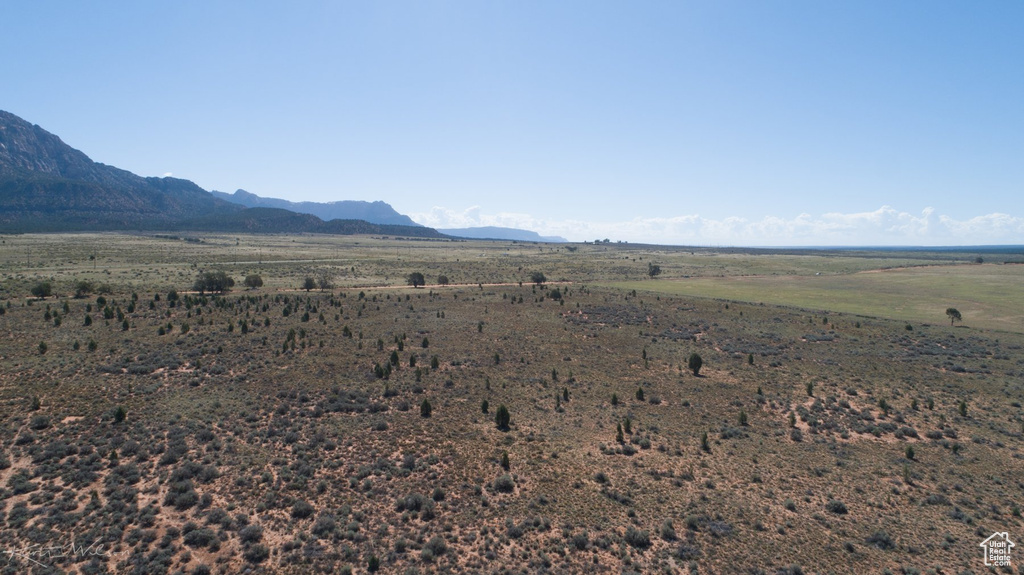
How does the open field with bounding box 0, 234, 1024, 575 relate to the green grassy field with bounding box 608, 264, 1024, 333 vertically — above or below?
below

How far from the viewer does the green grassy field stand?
2203 inches

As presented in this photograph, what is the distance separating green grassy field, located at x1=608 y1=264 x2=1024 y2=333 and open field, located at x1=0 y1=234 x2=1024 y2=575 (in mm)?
11547

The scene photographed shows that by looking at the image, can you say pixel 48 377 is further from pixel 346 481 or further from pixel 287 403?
pixel 346 481

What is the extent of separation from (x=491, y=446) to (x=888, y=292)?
8544 cm

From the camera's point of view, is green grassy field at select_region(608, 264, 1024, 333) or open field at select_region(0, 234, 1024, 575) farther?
green grassy field at select_region(608, 264, 1024, 333)

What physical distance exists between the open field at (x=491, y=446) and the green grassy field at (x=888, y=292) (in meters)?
11.5

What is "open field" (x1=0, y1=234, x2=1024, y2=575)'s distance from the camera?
552 inches

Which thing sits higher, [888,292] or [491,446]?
[888,292]

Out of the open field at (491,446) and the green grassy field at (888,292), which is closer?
the open field at (491,446)

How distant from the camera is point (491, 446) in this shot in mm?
20641

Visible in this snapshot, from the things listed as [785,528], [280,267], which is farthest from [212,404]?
[280,267]

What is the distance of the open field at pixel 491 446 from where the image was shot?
552 inches

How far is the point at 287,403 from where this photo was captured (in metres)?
24.3

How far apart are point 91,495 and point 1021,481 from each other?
3621cm
